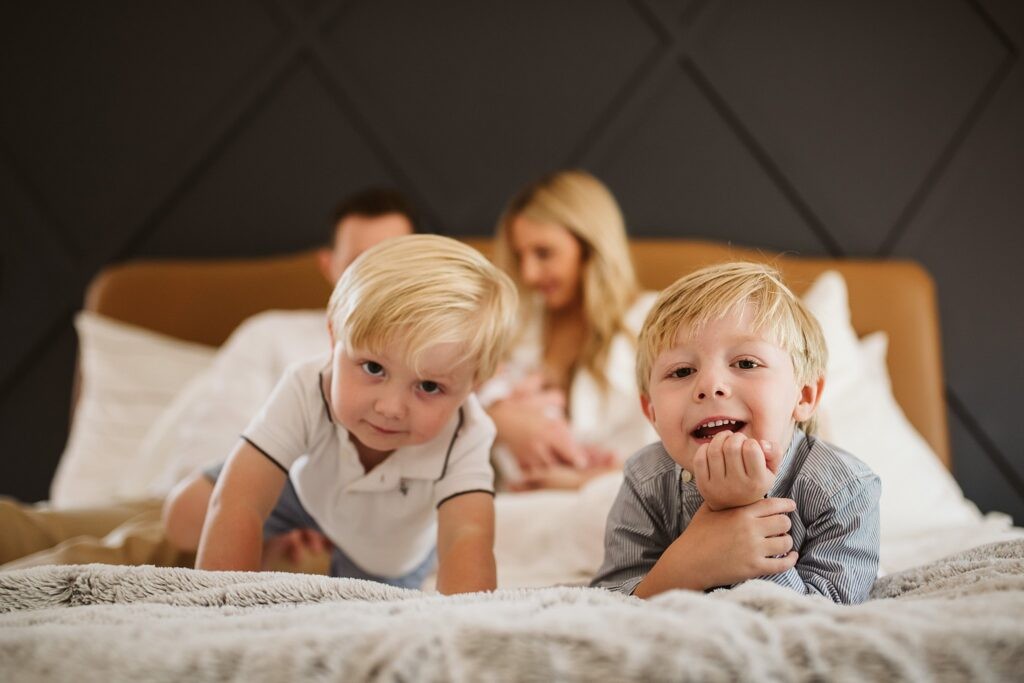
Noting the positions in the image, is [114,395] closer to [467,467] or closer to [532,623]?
[467,467]

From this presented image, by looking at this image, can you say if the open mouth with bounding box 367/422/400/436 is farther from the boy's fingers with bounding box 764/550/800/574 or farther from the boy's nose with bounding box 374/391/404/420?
the boy's fingers with bounding box 764/550/800/574

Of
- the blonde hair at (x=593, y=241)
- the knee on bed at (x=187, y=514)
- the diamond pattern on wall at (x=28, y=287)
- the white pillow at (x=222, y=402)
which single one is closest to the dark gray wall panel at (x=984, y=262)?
the blonde hair at (x=593, y=241)

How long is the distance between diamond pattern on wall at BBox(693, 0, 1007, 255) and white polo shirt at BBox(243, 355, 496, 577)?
1538 millimetres

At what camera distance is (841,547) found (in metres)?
0.92

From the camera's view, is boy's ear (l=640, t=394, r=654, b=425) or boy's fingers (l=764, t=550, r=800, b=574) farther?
boy's ear (l=640, t=394, r=654, b=425)

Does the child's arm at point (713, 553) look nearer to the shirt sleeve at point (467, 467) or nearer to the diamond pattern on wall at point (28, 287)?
the shirt sleeve at point (467, 467)

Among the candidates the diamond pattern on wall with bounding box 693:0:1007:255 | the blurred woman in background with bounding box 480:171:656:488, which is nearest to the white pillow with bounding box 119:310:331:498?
the blurred woman in background with bounding box 480:171:656:488

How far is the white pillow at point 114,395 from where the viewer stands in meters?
2.02

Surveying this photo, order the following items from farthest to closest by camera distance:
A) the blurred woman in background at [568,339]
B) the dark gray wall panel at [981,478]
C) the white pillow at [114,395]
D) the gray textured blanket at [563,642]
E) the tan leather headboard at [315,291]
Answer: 1. the dark gray wall panel at [981,478]
2. the tan leather headboard at [315,291]
3. the white pillow at [114,395]
4. the blurred woman in background at [568,339]
5. the gray textured blanket at [563,642]

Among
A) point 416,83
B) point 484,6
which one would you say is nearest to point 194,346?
point 416,83

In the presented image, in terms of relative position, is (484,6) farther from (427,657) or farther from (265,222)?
(427,657)

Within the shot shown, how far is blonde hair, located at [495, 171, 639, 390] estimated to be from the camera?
6.68 ft

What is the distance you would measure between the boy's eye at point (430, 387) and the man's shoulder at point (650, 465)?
9.1 inches

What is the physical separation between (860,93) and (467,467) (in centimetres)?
175
